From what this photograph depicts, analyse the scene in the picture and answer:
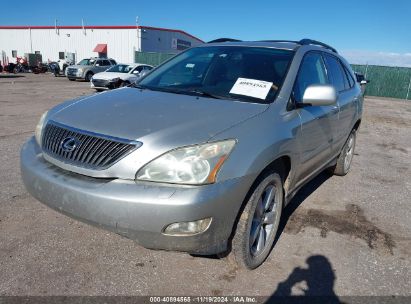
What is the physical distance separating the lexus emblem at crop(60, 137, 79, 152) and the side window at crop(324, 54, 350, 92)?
3.09m

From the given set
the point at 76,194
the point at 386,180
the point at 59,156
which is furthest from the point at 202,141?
the point at 386,180

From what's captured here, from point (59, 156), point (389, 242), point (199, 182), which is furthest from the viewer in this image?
point (389, 242)

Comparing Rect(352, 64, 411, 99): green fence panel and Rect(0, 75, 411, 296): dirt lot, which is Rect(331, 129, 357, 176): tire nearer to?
Rect(0, 75, 411, 296): dirt lot

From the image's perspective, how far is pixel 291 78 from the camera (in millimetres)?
3250

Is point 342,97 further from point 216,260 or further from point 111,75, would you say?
point 111,75

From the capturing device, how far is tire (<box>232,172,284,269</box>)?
2.59m

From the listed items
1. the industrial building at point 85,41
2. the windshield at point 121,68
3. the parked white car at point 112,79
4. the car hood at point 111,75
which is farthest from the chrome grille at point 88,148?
the industrial building at point 85,41

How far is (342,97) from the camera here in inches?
179

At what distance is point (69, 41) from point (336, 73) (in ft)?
136

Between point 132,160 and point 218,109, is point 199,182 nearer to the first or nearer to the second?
point 132,160

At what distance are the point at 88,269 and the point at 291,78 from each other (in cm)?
231

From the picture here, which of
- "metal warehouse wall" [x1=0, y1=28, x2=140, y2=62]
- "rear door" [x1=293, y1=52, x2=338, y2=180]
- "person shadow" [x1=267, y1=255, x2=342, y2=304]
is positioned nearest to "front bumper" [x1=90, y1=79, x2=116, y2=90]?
"rear door" [x1=293, y1=52, x2=338, y2=180]

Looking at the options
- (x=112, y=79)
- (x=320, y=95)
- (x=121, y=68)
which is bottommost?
(x=112, y=79)

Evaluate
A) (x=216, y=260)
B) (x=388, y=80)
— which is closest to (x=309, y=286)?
(x=216, y=260)
